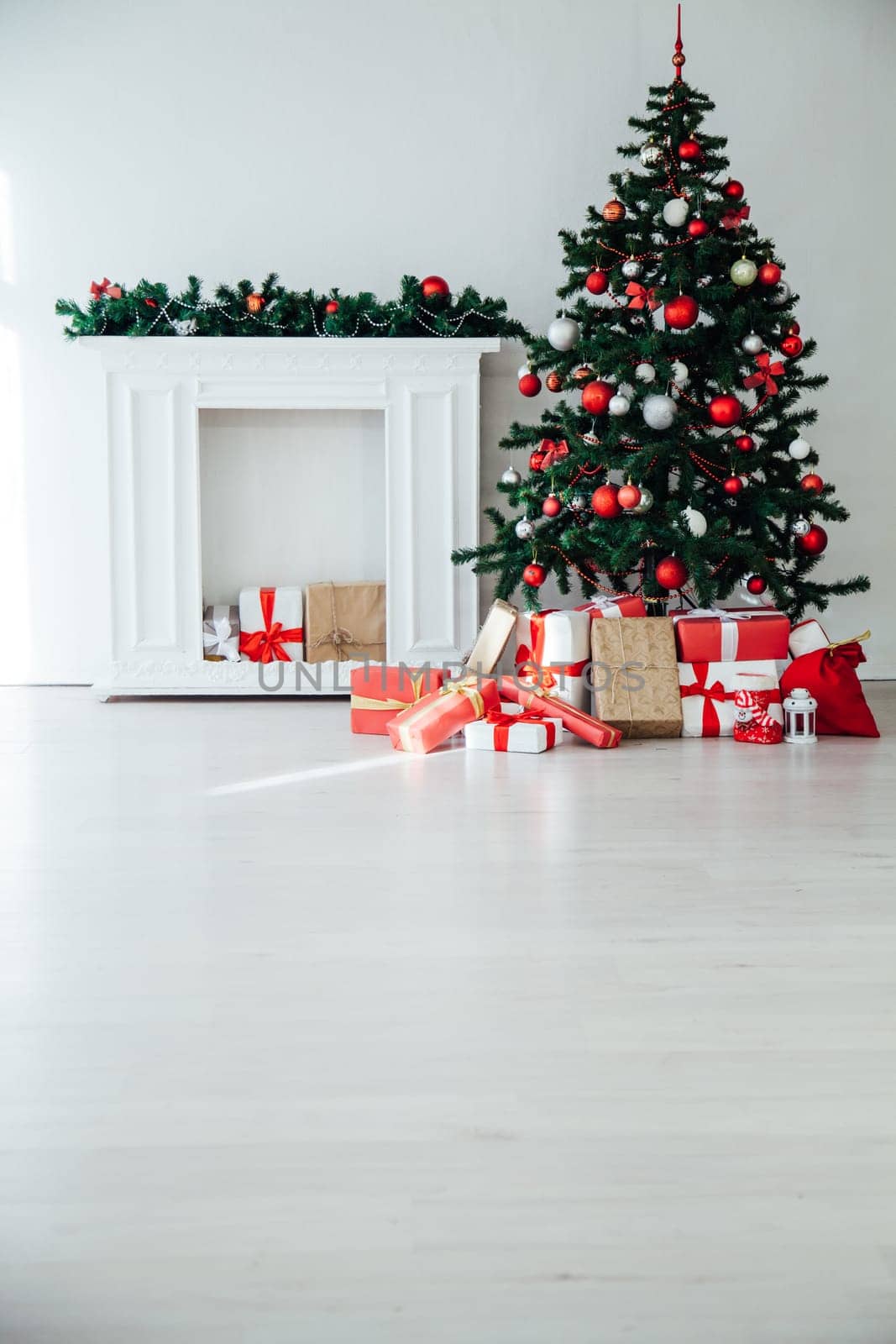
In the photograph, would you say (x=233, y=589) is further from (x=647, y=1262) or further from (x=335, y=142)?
(x=647, y=1262)

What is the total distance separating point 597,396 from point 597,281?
0.42 m

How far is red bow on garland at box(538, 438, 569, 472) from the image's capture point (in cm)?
446

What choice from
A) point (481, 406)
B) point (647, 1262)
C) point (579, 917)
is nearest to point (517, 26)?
point (481, 406)

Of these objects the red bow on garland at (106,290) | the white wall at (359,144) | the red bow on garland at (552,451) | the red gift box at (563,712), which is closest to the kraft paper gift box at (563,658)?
the red gift box at (563,712)

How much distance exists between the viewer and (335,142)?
5172 mm

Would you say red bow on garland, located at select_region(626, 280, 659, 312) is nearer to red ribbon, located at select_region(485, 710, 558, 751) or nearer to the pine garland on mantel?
the pine garland on mantel

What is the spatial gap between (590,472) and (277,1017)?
281cm

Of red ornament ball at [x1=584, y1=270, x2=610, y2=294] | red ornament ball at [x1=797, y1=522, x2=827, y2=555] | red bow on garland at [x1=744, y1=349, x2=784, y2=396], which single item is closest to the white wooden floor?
red ornament ball at [x1=797, y1=522, x2=827, y2=555]

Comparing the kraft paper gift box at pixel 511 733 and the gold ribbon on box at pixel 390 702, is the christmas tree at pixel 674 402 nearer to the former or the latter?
the gold ribbon on box at pixel 390 702

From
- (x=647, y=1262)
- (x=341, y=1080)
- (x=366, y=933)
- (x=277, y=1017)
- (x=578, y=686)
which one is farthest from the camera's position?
(x=578, y=686)

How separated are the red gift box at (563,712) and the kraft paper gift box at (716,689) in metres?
0.25

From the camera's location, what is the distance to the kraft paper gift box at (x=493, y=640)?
14.5 feet

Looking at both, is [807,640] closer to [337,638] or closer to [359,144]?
[337,638]

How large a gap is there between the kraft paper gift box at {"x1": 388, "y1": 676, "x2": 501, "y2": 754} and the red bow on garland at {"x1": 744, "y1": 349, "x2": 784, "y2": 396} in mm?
1371
